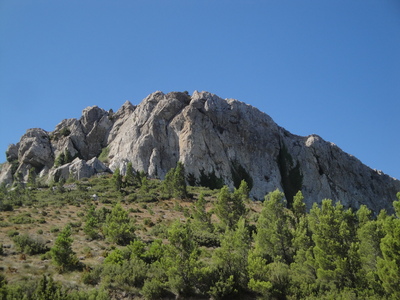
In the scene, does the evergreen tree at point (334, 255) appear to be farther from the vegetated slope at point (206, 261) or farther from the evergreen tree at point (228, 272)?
the evergreen tree at point (228, 272)

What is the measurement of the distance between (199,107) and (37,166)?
51067 millimetres

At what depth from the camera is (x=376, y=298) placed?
22188mm

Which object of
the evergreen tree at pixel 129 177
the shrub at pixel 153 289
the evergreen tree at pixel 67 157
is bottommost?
the shrub at pixel 153 289

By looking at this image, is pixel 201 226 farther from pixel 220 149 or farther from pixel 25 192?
pixel 220 149

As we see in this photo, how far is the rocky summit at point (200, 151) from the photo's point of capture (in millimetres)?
81625

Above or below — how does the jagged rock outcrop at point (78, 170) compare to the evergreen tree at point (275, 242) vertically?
above

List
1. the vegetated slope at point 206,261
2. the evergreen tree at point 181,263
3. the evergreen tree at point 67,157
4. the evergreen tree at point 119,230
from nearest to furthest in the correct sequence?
the vegetated slope at point 206,261, the evergreen tree at point 181,263, the evergreen tree at point 119,230, the evergreen tree at point 67,157

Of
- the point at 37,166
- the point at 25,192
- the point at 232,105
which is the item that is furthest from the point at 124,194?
the point at 232,105

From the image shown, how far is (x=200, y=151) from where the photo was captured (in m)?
83.1

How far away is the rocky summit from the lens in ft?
268

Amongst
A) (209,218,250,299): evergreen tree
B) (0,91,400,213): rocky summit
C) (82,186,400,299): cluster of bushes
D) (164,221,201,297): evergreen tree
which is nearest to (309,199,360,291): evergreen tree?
(82,186,400,299): cluster of bushes

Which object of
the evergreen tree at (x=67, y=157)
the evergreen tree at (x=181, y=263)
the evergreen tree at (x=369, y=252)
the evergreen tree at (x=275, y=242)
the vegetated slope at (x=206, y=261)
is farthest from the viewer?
the evergreen tree at (x=67, y=157)

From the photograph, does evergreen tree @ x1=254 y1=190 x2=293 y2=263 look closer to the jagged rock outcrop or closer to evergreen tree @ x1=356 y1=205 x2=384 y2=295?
evergreen tree @ x1=356 y1=205 x2=384 y2=295

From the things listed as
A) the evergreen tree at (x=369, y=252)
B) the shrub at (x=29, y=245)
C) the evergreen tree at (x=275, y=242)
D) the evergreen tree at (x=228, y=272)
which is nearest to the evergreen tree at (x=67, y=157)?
the shrub at (x=29, y=245)
